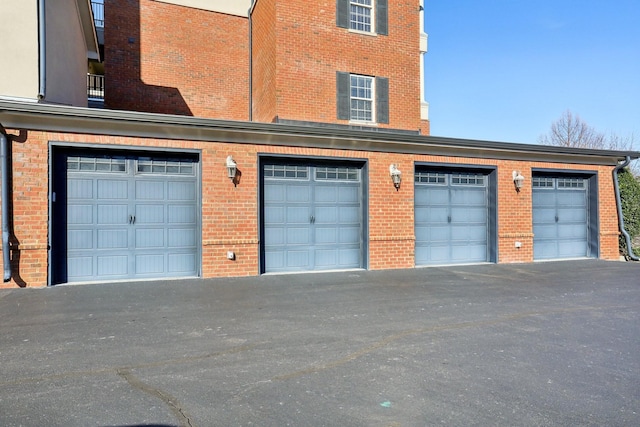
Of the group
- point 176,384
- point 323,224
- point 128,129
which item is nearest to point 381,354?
point 176,384

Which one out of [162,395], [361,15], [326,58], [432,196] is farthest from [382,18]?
[162,395]

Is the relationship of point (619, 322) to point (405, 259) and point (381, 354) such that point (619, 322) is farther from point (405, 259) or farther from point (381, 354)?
point (405, 259)

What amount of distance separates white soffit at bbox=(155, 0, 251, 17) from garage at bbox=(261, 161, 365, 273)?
10220 millimetres

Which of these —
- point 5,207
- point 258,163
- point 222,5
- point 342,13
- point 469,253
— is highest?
point 222,5

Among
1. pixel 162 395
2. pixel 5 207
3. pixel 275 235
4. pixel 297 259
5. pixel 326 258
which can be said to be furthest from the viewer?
pixel 326 258

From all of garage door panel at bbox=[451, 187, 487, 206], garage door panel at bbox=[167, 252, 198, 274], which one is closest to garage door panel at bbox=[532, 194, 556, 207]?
garage door panel at bbox=[451, 187, 487, 206]

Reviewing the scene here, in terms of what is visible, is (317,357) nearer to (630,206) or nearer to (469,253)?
(469,253)

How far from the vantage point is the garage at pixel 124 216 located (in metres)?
8.55

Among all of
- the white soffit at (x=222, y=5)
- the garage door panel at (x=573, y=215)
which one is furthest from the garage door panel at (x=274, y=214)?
the white soffit at (x=222, y=5)

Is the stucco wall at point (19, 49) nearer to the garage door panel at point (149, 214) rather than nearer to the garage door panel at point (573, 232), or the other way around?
the garage door panel at point (149, 214)

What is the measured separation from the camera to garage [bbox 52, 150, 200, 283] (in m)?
8.55

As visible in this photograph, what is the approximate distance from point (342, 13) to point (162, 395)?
13.7 m

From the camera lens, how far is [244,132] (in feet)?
31.2

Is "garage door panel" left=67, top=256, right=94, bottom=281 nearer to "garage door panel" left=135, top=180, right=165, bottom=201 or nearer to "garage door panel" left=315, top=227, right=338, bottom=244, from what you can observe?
"garage door panel" left=135, top=180, right=165, bottom=201
